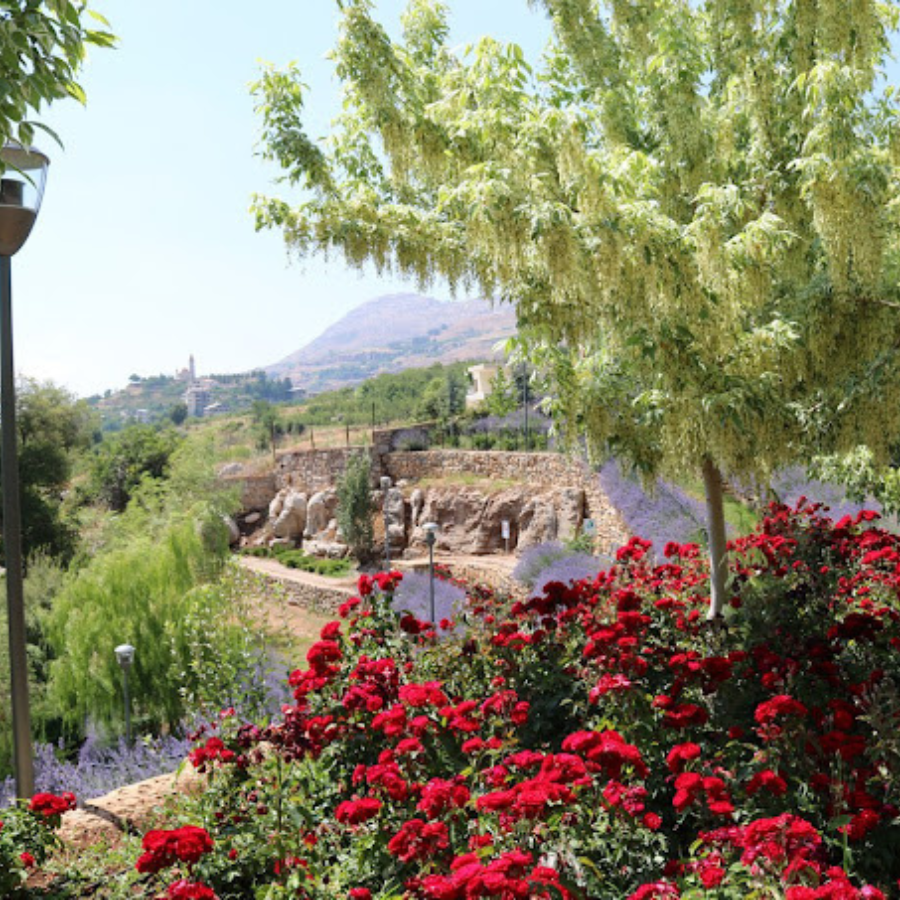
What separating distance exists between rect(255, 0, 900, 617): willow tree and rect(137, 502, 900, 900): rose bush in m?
1.01

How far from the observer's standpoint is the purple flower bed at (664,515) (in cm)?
874

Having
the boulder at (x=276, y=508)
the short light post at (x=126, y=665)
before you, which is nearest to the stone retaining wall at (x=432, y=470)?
the boulder at (x=276, y=508)

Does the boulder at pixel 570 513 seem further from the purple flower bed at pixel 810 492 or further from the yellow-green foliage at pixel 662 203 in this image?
the yellow-green foliage at pixel 662 203

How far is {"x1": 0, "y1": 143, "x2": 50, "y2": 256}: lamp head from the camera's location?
3.72 m

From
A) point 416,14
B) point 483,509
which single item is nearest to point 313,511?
point 483,509

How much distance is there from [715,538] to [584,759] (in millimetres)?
2217

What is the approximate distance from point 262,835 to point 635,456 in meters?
2.97

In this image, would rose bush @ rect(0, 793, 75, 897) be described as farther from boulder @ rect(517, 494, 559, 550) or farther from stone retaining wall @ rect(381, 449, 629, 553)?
boulder @ rect(517, 494, 559, 550)

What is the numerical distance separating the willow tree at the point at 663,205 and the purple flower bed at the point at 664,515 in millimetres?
3671

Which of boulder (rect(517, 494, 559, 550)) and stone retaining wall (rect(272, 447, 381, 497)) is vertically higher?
stone retaining wall (rect(272, 447, 381, 497))

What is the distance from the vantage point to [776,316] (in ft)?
14.6

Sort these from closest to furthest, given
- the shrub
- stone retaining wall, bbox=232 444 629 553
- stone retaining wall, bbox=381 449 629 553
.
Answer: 1. stone retaining wall, bbox=381 449 629 553
2. stone retaining wall, bbox=232 444 629 553
3. the shrub

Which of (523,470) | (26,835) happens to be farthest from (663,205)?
(523,470)

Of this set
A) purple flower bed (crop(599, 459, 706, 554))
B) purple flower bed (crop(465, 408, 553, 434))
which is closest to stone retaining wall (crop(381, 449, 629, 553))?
purple flower bed (crop(599, 459, 706, 554))
